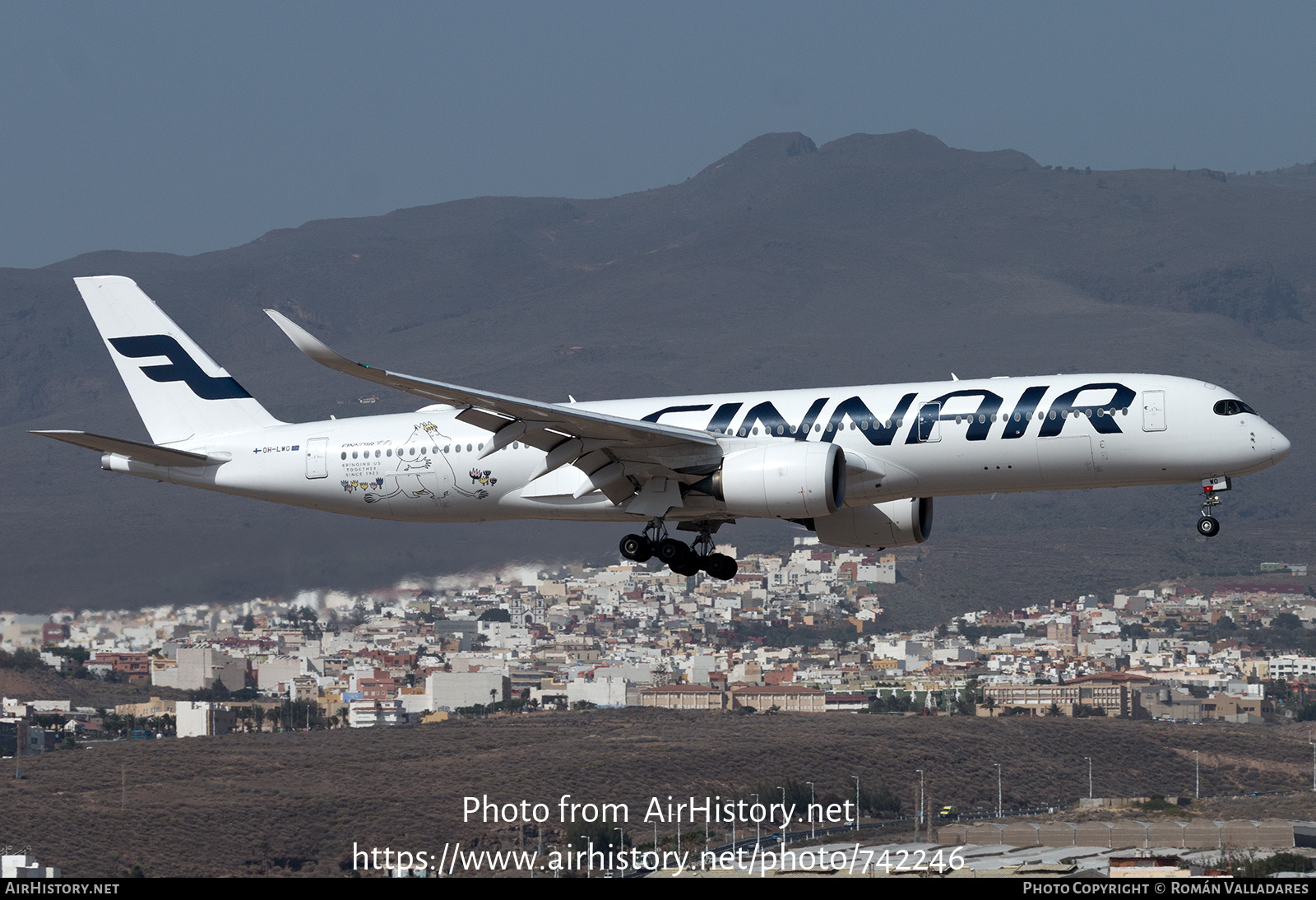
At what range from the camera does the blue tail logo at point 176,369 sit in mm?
44125

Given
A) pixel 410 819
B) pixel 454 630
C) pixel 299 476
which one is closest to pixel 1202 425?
pixel 299 476

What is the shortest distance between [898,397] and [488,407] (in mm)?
9089

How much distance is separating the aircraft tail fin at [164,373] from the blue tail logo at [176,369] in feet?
0.07

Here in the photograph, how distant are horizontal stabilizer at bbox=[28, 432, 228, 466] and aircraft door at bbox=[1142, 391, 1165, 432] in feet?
73.7

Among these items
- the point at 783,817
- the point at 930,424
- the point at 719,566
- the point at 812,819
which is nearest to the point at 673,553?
the point at 719,566

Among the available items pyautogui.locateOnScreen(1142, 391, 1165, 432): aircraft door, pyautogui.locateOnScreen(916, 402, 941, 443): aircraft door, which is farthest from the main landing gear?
pyautogui.locateOnScreen(1142, 391, 1165, 432): aircraft door

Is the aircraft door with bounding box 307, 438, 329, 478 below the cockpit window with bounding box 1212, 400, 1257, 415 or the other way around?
below

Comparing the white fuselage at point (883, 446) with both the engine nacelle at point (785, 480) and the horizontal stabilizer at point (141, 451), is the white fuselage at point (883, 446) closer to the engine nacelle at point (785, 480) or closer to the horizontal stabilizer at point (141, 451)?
the horizontal stabilizer at point (141, 451)

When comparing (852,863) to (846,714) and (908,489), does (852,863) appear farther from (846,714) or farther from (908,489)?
(846,714)

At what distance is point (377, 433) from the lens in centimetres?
4138

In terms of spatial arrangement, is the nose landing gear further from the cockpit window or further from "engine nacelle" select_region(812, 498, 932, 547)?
"engine nacelle" select_region(812, 498, 932, 547)

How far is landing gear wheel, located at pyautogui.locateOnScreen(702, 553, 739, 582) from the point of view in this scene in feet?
134

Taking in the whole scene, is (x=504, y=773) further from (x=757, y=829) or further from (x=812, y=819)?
(x=812, y=819)
